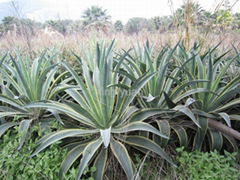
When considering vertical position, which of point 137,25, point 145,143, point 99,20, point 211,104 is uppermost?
point 99,20

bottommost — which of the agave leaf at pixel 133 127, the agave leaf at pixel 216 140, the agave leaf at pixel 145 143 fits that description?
the agave leaf at pixel 216 140

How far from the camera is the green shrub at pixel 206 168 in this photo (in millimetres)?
1145

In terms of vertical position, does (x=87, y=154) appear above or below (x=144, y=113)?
below

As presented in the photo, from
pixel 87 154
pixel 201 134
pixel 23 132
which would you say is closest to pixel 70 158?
pixel 87 154

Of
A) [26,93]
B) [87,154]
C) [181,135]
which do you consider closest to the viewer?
[87,154]

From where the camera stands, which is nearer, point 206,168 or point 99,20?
point 206,168

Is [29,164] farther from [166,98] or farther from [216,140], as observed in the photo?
[216,140]

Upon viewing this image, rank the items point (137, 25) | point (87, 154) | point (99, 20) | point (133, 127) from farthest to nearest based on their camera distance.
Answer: point (99, 20), point (137, 25), point (133, 127), point (87, 154)

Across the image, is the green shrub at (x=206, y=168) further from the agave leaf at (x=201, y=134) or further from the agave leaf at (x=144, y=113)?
the agave leaf at (x=144, y=113)

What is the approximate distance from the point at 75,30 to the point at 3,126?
3105 mm

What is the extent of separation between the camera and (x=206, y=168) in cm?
117

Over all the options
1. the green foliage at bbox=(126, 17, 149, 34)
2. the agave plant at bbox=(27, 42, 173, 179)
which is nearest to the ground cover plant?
the agave plant at bbox=(27, 42, 173, 179)

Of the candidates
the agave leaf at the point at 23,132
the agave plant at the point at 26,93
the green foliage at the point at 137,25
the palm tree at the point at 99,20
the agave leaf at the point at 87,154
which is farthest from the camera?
the green foliage at the point at 137,25

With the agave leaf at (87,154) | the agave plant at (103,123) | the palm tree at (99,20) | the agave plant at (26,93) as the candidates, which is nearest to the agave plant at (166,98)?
the agave plant at (103,123)
